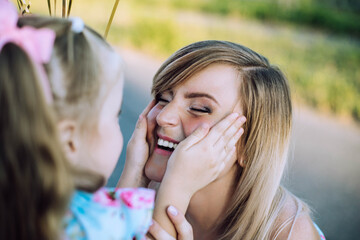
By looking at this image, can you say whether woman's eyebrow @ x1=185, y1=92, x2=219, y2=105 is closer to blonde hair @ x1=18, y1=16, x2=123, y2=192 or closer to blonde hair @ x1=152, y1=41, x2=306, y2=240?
blonde hair @ x1=152, y1=41, x2=306, y2=240

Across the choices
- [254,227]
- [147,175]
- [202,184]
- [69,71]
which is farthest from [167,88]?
[69,71]

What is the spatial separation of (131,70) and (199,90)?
632 cm

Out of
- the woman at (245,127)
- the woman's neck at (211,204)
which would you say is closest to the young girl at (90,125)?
the woman at (245,127)

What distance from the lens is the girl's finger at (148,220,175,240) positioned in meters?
1.66

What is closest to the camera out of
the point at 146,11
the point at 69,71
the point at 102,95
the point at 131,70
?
the point at 69,71

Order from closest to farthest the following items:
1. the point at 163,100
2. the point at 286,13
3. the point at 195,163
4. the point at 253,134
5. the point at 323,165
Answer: the point at 195,163, the point at 253,134, the point at 163,100, the point at 323,165, the point at 286,13

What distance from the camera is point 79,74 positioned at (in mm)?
1205

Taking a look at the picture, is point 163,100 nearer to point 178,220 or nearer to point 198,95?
point 198,95

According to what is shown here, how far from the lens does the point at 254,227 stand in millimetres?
2070

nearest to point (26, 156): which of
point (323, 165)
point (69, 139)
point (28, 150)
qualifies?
point (28, 150)

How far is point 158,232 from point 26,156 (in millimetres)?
749

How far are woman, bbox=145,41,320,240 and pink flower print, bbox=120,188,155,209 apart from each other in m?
0.66

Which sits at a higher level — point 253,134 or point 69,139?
point 69,139

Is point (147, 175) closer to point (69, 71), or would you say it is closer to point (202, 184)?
point (202, 184)
